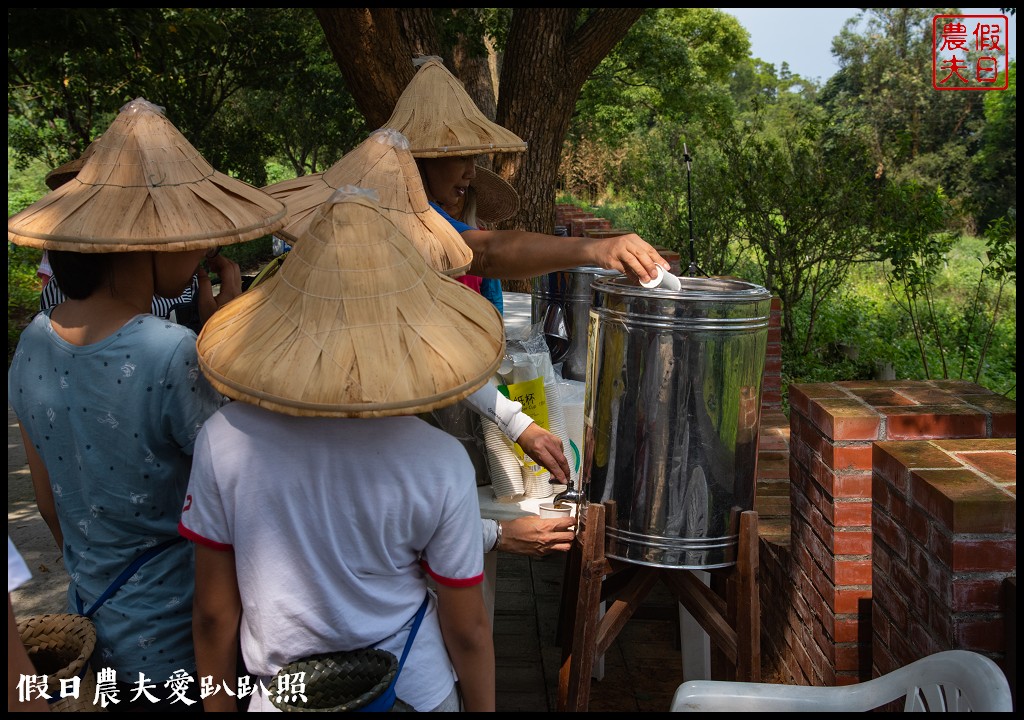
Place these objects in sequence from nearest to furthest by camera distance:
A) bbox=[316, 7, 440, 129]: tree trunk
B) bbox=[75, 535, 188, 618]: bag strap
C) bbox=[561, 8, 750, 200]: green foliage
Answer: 1. bbox=[75, 535, 188, 618]: bag strap
2. bbox=[316, 7, 440, 129]: tree trunk
3. bbox=[561, 8, 750, 200]: green foliage

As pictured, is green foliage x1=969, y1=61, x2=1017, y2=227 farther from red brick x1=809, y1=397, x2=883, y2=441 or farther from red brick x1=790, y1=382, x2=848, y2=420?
red brick x1=809, y1=397, x2=883, y2=441

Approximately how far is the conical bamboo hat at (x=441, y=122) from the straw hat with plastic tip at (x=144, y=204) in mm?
994

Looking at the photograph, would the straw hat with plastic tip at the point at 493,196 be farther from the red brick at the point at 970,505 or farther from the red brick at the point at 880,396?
the red brick at the point at 970,505

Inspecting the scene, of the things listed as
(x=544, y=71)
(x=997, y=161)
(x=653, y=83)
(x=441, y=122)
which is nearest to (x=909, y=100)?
(x=997, y=161)

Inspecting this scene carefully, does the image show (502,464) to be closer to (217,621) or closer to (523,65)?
(217,621)

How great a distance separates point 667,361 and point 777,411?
3.43m

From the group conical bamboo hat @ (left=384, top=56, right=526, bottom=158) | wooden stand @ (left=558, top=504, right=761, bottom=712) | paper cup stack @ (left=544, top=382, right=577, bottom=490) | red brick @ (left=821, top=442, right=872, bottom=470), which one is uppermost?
conical bamboo hat @ (left=384, top=56, right=526, bottom=158)

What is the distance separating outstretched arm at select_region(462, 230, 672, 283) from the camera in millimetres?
2547

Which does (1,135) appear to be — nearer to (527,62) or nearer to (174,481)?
(174,481)

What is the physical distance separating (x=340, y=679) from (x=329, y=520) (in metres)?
0.31

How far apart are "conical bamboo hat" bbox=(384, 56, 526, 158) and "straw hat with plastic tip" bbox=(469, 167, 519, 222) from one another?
1.05ft

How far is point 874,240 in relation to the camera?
8977mm

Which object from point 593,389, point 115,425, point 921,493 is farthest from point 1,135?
point 921,493

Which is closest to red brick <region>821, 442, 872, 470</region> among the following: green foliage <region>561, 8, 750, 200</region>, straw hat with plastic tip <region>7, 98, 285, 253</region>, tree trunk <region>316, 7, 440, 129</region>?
straw hat with plastic tip <region>7, 98, 285, 253</region>
